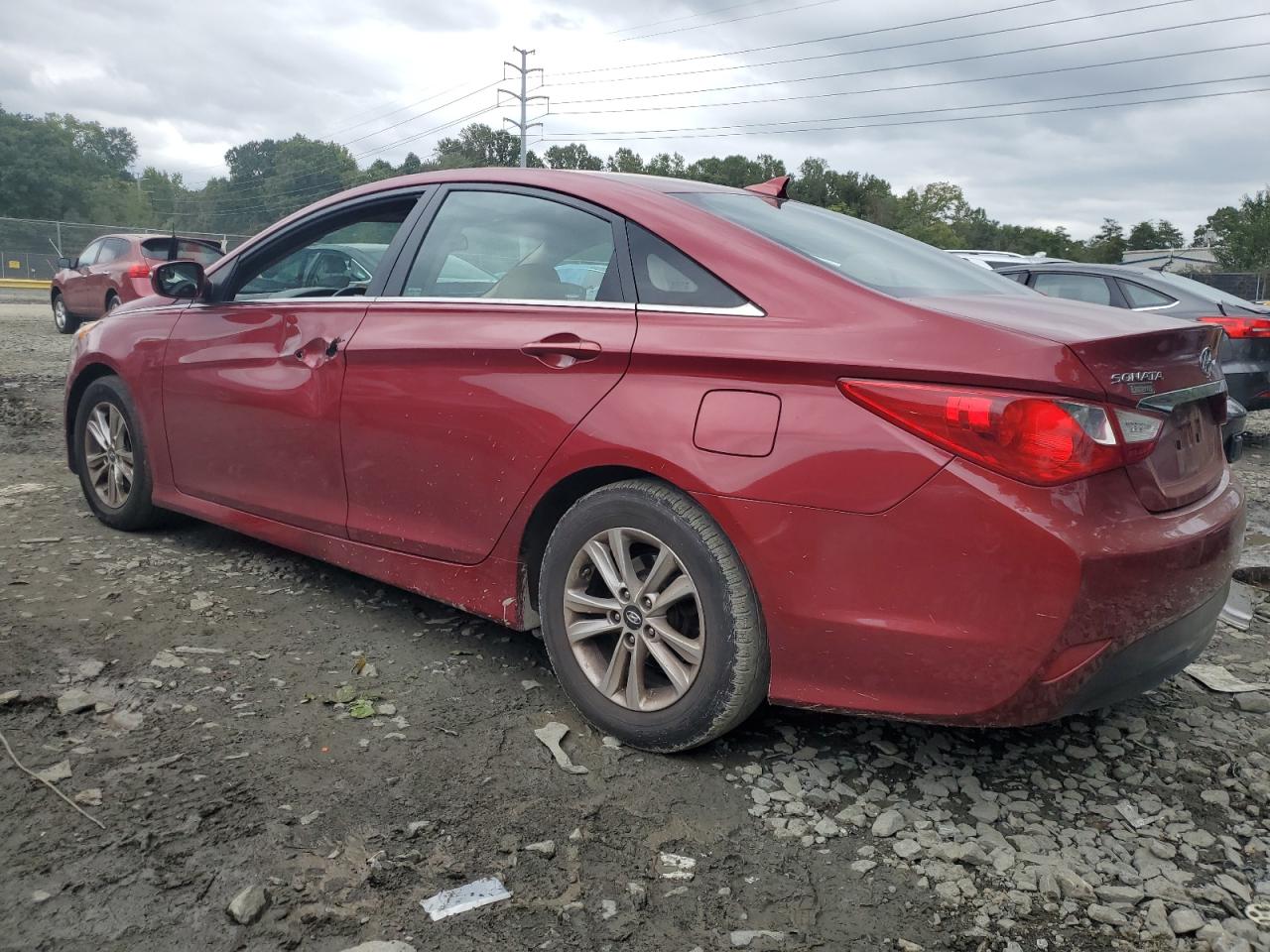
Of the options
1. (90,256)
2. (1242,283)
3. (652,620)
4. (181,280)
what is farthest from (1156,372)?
(1242,283)

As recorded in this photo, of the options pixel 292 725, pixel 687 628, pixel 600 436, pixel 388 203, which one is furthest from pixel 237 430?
pixel 687 628

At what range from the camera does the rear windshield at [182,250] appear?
573 inches

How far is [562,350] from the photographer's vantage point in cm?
291

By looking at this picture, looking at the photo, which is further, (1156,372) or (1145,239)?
(1145,239)

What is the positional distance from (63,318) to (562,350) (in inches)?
638

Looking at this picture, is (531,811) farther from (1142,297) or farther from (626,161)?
(626,161)

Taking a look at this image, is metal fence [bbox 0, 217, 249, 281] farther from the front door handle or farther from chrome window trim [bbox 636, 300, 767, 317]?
chrome window trim [bbox 636, 300, 767, 317]

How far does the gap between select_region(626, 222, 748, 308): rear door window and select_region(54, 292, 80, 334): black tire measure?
15852 mm

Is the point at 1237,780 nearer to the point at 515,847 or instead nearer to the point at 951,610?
the point at 951,610

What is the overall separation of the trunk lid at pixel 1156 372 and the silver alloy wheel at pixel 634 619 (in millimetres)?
953

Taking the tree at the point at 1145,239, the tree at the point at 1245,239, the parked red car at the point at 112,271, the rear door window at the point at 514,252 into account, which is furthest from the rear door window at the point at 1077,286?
the tree at the point at 1145,239

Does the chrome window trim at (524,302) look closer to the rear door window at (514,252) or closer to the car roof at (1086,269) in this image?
the rear door window at (514,252)

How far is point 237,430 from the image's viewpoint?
3.98 metres

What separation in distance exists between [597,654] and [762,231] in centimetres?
126
